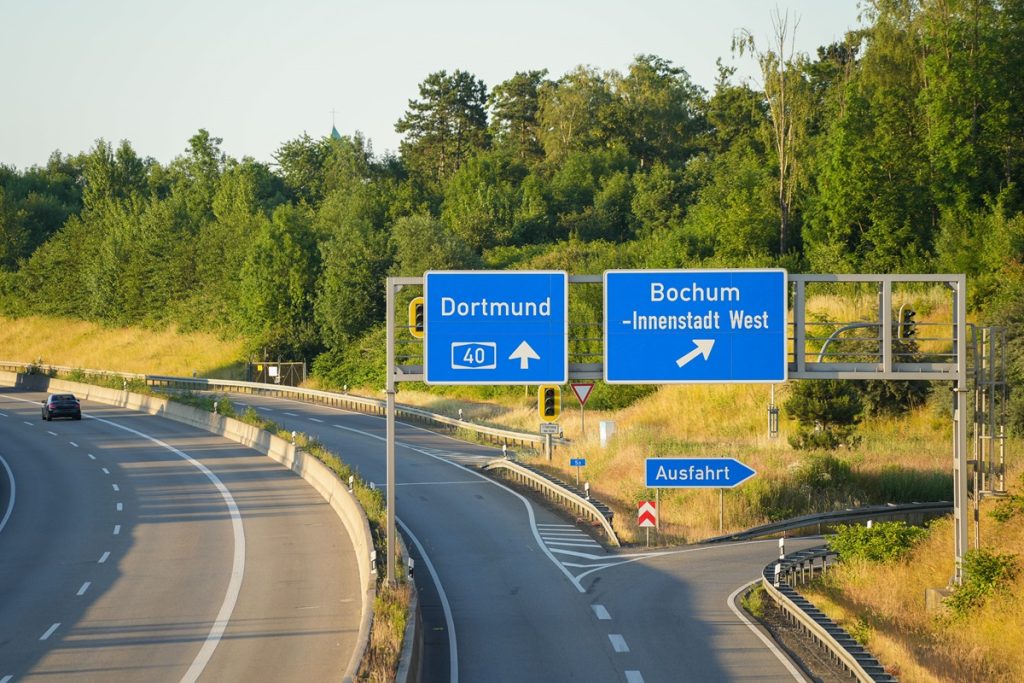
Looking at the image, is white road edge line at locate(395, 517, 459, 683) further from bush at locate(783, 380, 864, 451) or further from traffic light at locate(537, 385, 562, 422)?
bush at locate(783, 380, 864, 451)

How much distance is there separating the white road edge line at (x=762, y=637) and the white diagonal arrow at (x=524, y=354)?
652cm

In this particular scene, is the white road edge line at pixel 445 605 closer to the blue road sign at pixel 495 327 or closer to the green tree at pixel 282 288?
the blue road sign at pixel 495 327

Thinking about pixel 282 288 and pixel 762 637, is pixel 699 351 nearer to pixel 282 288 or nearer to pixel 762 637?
pixel 762 637

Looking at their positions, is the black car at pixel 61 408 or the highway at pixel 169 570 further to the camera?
the black car at pixel 61 408

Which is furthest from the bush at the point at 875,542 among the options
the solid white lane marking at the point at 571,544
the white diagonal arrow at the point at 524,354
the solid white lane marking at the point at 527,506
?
the white diagonal arrow at the point at 524,354

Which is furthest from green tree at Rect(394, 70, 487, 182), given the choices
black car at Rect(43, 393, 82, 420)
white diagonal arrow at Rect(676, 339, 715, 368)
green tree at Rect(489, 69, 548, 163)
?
white diagonal arrow at Rect(676, 339, 715, 368)

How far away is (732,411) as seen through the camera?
59.1 metres

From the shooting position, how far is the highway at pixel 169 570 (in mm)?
22141

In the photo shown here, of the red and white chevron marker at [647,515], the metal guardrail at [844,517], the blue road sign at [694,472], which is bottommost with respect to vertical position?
the metal guardrail at [844,517]

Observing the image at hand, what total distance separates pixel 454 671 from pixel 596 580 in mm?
8648

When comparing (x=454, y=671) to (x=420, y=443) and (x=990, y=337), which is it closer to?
(x=990, y=337)

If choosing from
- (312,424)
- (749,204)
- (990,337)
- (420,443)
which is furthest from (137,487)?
(749,204)

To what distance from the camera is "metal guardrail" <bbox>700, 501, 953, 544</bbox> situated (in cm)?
3434

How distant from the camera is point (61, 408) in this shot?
220ft
